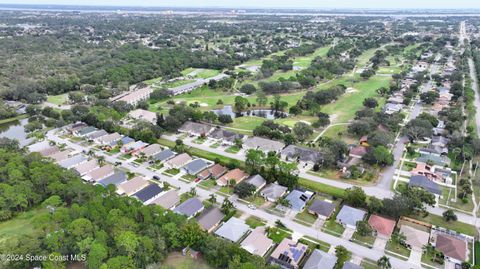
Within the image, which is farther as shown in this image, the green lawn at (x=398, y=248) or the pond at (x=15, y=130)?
the pond at (x=15, y=130)

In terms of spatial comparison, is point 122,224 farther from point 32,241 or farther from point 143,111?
point 143,111

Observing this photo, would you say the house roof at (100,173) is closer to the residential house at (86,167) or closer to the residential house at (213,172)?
the residential house at (86,167)

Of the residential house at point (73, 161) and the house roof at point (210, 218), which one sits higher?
the residential house at point (73, 161)

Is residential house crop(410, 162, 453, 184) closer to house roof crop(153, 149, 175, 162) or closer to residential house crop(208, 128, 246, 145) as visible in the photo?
residential house crop(208, 128, 246, 145)

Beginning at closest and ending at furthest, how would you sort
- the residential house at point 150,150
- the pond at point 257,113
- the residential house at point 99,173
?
the residential house at point 99,173 → the residential house at point 150,150 → the pond at point 257,113

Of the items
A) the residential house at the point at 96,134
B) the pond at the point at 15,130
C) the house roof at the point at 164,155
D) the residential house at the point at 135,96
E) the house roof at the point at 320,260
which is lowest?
the pond at the point at 15,130

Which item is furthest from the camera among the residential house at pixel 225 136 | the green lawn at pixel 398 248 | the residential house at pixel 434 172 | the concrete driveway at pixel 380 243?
the residential house at pixel 225 136

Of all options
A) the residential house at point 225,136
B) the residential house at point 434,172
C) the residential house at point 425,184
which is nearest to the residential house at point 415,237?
the residential house at point 425,184

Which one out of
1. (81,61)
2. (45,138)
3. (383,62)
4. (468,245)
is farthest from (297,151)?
(81,61)
